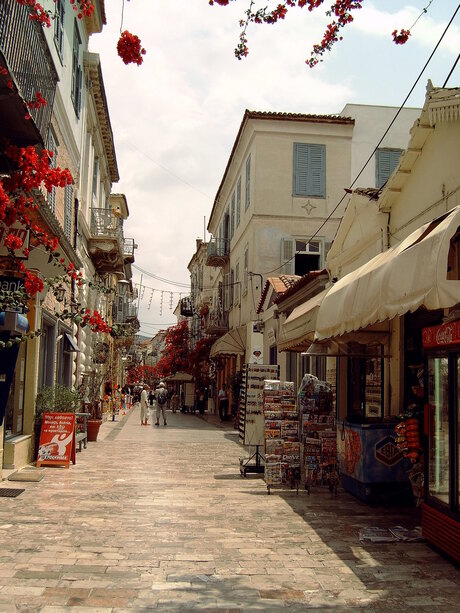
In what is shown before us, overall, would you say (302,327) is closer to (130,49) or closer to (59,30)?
(130,49)

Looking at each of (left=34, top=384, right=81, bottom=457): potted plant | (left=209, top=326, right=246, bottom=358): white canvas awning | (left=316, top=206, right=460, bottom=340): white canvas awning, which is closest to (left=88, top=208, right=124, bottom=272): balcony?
(left=209, top=326, right=246, bottom=358): white canvas awning

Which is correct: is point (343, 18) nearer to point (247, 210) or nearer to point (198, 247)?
point (247, 210)

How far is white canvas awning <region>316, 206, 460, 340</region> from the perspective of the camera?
5.44m

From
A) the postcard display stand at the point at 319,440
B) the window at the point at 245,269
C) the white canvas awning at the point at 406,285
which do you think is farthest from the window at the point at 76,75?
the white canvas awning at the point at 406,285

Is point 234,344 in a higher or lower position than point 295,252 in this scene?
lower

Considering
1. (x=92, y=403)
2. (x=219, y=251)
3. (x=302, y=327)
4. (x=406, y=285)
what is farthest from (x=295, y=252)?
(x=406, y=285)

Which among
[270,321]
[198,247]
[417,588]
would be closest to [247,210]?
[270,321]

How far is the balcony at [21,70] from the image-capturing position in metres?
7.29

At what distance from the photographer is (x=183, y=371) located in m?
46.4

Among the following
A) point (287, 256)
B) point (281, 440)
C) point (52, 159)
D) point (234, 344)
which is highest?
point (287, 256)

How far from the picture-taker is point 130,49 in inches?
227

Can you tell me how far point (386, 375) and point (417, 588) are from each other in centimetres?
546

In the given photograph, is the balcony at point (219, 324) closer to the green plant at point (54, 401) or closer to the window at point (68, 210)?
the window at point (68, 210)

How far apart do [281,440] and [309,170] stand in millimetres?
16197
